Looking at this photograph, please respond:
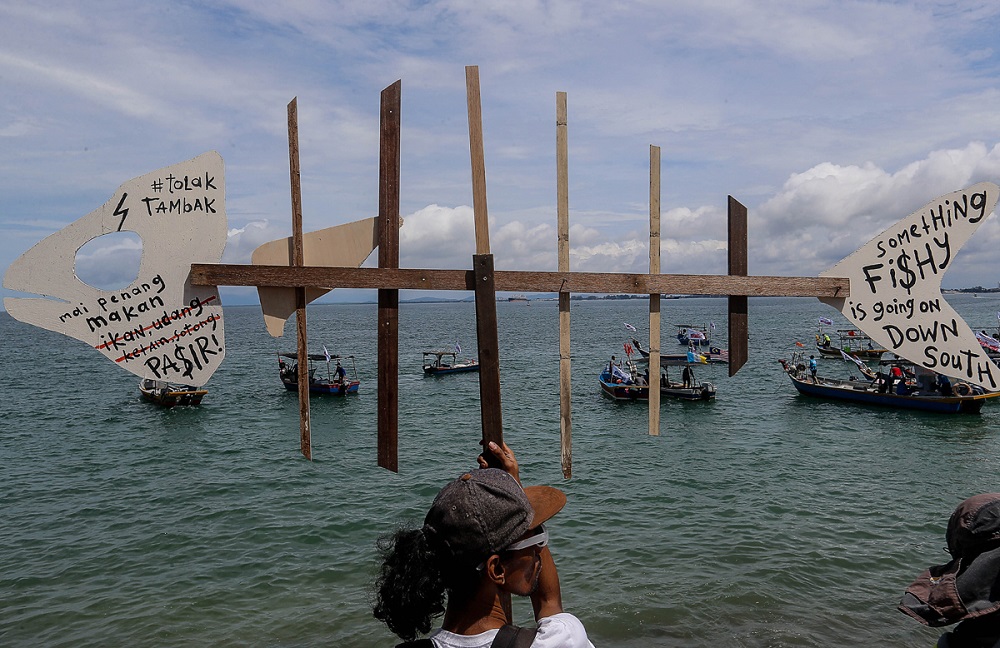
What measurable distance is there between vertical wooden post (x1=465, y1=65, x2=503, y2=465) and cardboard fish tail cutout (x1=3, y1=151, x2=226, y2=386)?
1323 mm

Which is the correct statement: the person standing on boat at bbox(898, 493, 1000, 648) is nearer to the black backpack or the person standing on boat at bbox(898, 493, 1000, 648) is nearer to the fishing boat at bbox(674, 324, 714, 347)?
the black backpack

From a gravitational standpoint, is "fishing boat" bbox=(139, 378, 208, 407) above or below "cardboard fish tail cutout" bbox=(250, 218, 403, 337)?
below

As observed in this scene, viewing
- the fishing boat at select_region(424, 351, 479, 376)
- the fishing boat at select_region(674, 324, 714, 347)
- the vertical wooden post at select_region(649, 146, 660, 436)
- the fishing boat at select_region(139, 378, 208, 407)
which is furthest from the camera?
the fishing boat at select_region(674, 324, 714, 347)

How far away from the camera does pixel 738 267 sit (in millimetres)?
4031

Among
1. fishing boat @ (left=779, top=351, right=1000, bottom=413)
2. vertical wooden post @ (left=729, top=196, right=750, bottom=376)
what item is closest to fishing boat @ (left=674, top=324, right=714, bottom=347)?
fishing boat @ (left=779, top=351, right=1000, bottom=413)

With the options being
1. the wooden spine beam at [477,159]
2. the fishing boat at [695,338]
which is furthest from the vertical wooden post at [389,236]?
the fishing boat at [695,338]

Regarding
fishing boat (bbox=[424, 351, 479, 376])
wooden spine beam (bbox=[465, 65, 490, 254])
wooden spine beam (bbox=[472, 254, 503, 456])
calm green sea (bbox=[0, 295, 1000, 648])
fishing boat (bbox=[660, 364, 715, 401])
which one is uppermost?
wooden spine beam (bbox=[465, 65, 490, 254])

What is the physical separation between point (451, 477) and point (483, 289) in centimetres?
1546

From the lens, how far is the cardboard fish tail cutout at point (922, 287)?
13.2ft

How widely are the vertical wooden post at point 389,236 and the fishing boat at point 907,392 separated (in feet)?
92.6

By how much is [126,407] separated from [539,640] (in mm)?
35375

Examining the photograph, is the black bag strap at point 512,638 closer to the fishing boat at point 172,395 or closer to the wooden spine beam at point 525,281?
the wooden spine beam at point 525,281

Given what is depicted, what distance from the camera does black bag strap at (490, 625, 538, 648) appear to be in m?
2.01

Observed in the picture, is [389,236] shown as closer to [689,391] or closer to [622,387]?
[622,387]
